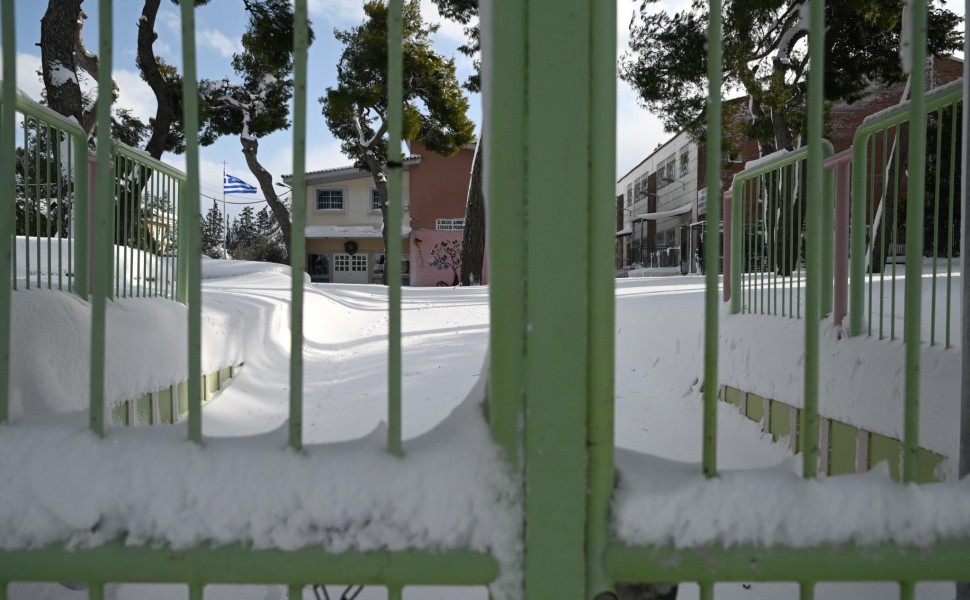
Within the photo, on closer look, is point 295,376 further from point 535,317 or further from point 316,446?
point 535,317

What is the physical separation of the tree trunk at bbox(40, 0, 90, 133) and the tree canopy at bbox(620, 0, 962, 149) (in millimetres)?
8554

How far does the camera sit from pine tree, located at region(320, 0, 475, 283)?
14023mm

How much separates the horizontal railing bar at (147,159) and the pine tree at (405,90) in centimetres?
1051

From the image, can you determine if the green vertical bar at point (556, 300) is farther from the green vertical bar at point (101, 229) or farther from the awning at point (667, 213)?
the awning at point (667, 213)

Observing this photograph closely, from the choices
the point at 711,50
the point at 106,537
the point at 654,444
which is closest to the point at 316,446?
the point at 106,537

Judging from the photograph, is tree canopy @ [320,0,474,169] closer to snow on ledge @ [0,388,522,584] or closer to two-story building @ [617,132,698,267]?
two-story building @ [617,132,698,267]

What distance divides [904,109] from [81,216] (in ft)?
10.9

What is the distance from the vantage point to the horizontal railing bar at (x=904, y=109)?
187 centimetres

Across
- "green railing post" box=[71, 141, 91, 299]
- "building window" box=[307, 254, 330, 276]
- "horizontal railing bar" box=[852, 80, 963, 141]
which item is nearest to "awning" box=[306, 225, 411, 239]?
"building window" box=[307, 254, 330, 276]

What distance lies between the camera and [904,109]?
2.12 meters

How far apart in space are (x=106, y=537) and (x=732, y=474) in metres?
0.93

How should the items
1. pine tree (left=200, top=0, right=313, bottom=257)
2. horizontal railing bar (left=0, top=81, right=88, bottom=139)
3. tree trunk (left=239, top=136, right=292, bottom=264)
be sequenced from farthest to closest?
1. tree trunk (left=239, top=136, right=292, bottom=264)
2. pine tree (left=200, top=0, right=313, bottom=257)
3. horizontal railing bar (left=0, top=81, right=88, bottom=139)

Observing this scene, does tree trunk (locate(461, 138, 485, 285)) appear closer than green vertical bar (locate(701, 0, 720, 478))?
No

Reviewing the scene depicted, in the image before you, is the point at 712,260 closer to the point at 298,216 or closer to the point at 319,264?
the point at 298,216
